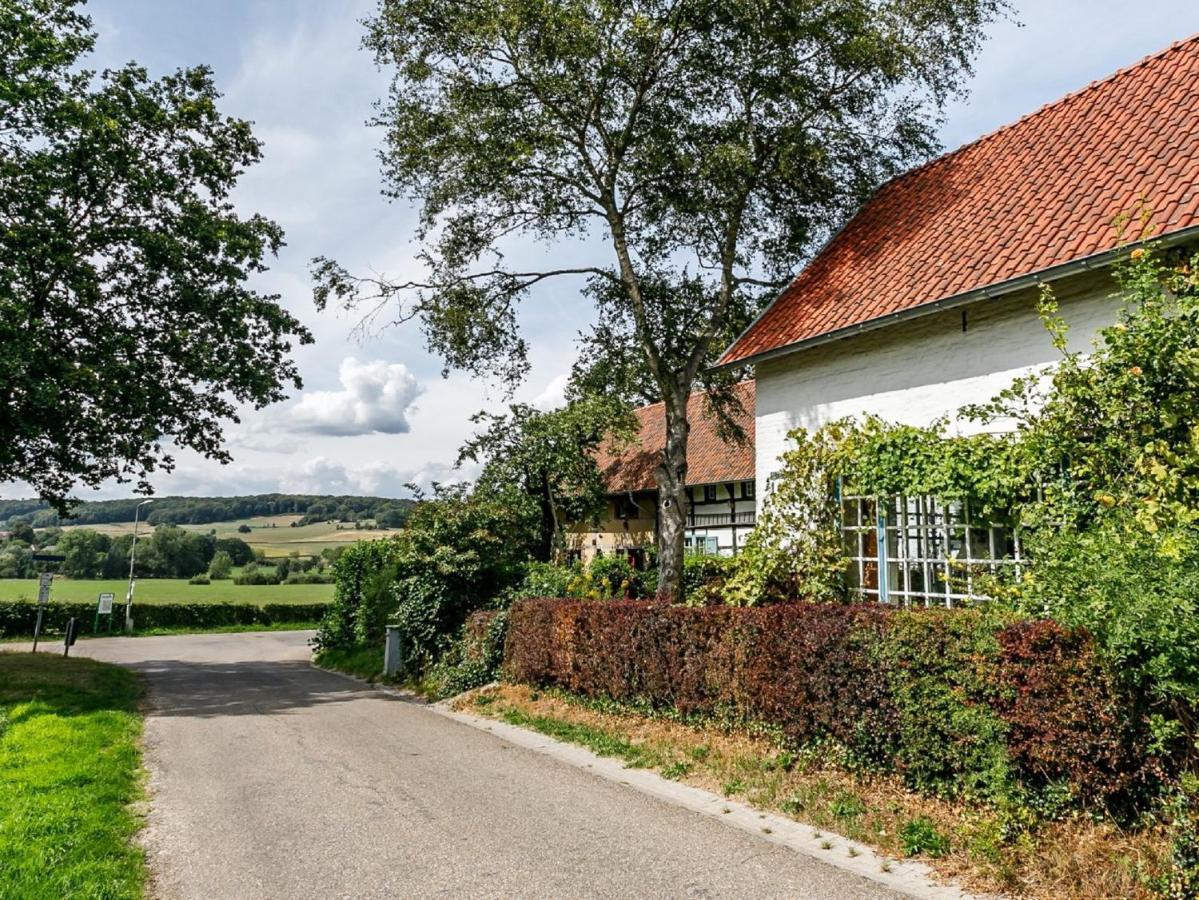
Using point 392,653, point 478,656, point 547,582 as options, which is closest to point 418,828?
point 478,656

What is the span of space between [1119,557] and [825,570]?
5006 millimetres

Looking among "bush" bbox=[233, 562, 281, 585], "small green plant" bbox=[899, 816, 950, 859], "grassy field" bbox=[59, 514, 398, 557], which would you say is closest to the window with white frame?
"small green plant" bbox=[899, 816, 950, 859]

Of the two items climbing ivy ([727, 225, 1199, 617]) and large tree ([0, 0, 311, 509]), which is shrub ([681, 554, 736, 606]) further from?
large tree ([0, 0, 311, 509])

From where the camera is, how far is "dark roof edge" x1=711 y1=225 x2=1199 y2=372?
7.30 metres

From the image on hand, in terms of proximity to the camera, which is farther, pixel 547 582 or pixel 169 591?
pixel 169 591

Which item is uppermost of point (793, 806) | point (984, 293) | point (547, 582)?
point (984, 293)

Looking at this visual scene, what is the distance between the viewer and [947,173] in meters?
12.5

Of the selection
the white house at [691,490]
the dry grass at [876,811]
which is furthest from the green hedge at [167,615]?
the dry grass at [876,811]

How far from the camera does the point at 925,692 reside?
6.34 metres

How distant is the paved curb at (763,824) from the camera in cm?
515

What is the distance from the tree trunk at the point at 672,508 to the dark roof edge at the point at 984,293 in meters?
2.44

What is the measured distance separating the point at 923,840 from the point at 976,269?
660 cm

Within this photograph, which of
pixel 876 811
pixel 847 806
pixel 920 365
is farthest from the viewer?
pixel 920 365

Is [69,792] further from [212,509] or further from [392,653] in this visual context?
[212,509]
